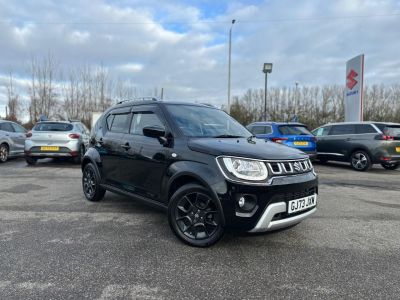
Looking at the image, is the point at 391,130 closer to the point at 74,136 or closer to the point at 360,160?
the point at 360,160

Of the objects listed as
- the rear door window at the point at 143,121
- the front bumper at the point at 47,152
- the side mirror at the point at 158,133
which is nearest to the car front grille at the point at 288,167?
the side mirror at the point at 158,133

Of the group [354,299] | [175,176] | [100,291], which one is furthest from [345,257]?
[100,291]

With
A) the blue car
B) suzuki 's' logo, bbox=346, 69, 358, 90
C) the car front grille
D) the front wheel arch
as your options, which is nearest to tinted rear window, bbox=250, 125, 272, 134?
the blue car

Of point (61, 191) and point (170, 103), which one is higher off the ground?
point (170, 103)

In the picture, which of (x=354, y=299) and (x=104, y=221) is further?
(x=104, y=221)

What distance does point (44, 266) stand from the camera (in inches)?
131

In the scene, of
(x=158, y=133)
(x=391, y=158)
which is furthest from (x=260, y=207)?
(x=391, y=158)

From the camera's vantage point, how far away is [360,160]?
11.5 m

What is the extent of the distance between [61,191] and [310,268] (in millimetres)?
5544

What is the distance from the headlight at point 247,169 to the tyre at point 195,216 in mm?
380

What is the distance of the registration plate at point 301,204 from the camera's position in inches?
142

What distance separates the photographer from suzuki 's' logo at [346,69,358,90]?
701 inches

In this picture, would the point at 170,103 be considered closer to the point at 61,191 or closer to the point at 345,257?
the point at 345,257

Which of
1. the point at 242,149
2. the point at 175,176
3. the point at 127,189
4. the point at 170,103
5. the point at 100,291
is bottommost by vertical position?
the point at 100,291
